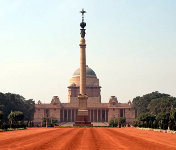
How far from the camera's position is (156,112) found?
152000 mm

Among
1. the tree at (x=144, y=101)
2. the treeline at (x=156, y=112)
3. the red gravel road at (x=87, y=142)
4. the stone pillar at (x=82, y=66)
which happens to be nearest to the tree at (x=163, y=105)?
the treeline at (x=156, y=112)

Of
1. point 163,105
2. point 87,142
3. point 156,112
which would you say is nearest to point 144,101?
point 156,112

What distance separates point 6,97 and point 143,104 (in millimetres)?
74930

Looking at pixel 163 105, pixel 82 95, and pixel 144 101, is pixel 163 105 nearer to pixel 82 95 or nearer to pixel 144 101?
pixel 144 101

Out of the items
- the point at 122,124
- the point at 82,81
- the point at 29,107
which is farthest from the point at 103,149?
the point at 29,107

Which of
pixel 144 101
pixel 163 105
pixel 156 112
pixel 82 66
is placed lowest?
pixel 156 112

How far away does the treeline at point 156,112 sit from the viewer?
7361 centimetres

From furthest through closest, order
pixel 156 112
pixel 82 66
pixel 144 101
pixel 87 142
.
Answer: pixel 144 101, pixel 156 112, pixel 82 66, pixel 87 142

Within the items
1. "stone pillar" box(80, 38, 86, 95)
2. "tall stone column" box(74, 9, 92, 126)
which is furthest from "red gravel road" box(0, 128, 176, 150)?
"stone pillar" box(80, 38, 86, 95)

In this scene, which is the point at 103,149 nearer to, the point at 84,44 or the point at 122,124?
the point at 84,44

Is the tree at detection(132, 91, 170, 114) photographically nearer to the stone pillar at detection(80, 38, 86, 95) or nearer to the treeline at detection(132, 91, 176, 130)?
the treeline at detection(132, 91, 176, 130)

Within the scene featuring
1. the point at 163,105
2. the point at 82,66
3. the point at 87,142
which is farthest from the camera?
the point at 163,105

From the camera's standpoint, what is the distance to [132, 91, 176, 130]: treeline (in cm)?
7361

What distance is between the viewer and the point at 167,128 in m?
71.6
